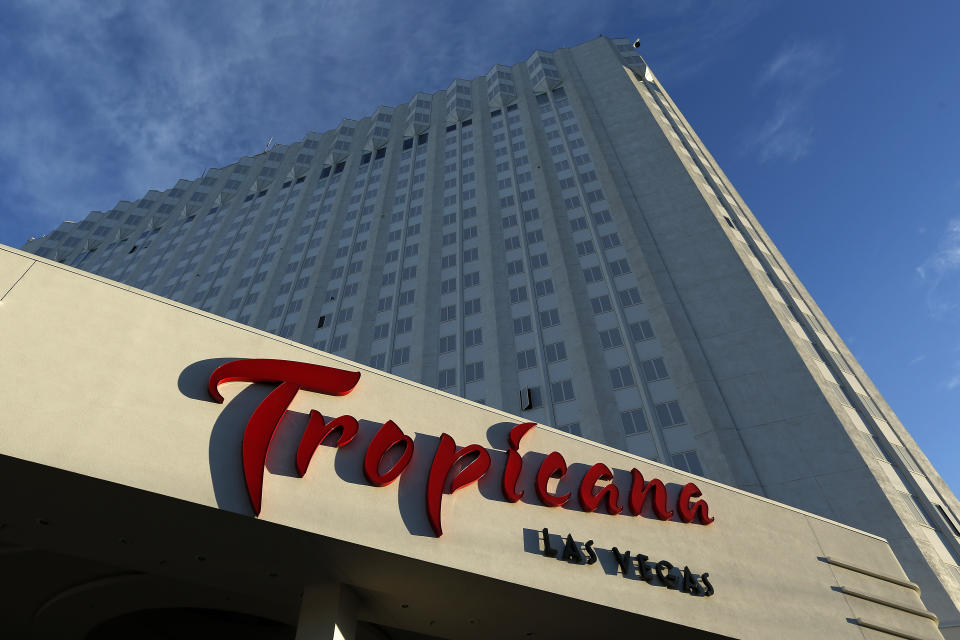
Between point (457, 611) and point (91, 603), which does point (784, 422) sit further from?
point (91, 603)

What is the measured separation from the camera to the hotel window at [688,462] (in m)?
36.0

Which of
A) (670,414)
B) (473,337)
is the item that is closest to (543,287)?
(473,337)

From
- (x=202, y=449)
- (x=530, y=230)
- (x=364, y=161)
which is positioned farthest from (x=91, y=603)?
(x=364, y=161)

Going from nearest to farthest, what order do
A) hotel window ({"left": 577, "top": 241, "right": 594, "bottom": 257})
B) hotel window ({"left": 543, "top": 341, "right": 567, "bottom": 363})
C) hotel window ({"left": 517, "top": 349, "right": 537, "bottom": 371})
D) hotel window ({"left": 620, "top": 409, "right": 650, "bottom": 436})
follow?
hotel window ({"left": 620, "top": 409, "right": 650, "bottom": 436}), hotel window ({"left": 543, "top": 341, "right": 567, "bottom": 363}), hotel window ({"left": 517, "top": 349, "right": 537, "bottom": 371}), hotel window ({"left": 577, "top": 241, "right": 594, "bottom": 257})

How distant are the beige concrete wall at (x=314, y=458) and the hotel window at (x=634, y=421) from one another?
20.2 m

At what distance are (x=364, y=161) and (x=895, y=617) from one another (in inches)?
3117

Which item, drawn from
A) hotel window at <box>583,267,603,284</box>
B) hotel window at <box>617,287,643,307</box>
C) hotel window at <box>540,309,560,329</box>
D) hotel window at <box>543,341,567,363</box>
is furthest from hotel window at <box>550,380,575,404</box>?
hotel window at <box>583,267,603,284</box>

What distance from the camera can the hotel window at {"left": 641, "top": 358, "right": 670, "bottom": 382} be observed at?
137ft

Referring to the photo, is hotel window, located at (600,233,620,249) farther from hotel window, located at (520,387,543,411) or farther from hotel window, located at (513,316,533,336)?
hotel window, located at (520,387,543,411)

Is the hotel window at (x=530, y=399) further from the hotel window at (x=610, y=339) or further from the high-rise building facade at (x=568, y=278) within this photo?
the hotel window at (x=610, y=339)

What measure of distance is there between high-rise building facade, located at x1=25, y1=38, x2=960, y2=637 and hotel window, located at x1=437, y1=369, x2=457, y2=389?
0.56ft

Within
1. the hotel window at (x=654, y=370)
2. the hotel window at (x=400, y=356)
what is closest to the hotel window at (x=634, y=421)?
the hotel window at (x=654, y=370)

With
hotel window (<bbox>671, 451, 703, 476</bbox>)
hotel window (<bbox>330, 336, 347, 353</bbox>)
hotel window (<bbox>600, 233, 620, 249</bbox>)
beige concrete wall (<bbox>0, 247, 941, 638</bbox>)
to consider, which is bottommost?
beige concrete wall (<bbox>0, 247, 941, 638</bbox>)

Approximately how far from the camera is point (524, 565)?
14539 millimetres
